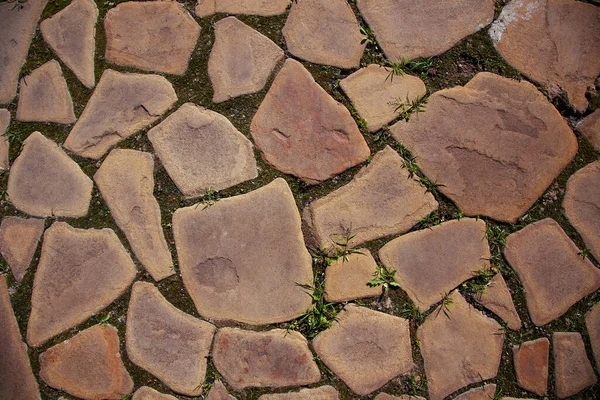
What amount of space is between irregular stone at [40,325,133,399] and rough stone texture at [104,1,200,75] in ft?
3.39

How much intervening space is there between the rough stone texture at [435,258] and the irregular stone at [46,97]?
1.36 meters

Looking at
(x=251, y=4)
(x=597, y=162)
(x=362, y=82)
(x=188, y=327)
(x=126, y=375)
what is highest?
(x=251, y=4)

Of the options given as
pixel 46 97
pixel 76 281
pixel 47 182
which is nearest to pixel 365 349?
pixel 76 281

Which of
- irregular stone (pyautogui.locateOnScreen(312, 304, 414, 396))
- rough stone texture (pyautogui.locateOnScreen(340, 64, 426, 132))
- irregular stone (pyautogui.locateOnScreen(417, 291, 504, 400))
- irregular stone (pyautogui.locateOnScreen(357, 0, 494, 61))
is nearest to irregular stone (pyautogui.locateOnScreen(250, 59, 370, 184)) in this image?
rough stone texture (pyautogui.locateOnScreen(340, 64, 426, 132))

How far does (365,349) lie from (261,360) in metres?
0.38

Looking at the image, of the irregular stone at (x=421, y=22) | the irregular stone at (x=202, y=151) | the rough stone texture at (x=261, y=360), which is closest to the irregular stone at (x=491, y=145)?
the irregular stone at (x=421, y=22)

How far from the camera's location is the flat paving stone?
181 centimetres

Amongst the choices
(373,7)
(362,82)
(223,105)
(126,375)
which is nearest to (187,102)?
(223,105)

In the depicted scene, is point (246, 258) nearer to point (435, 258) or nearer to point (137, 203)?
point (137, 203)

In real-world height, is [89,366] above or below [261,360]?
below

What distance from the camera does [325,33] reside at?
1.94 m

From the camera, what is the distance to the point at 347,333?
182 centimetres

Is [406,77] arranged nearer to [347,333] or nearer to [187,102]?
[187,102]

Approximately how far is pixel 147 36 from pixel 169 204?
68cm
